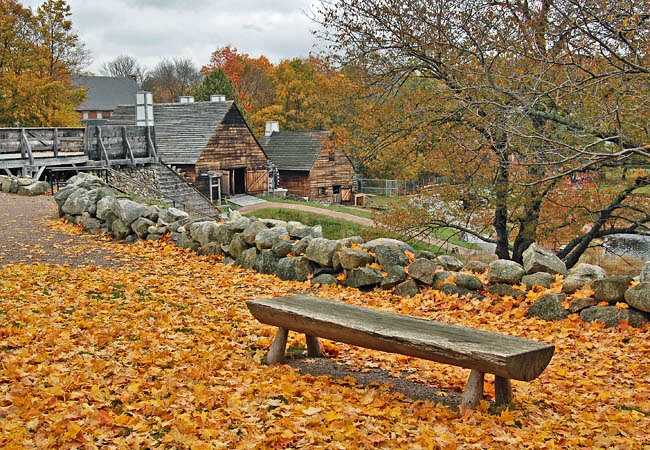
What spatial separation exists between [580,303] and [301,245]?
4100mm

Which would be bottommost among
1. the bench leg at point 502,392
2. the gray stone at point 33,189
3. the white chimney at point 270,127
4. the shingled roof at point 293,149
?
the bench leg at point 502,392

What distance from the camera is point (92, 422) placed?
3.96 metres

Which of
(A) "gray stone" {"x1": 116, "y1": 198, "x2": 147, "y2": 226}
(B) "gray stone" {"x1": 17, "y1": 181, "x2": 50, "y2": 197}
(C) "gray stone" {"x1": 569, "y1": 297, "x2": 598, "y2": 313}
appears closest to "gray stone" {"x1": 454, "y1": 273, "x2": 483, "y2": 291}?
(C) "gray stone" {"x1": 569, "y1": 297, "x2": 598, "y2": 313}

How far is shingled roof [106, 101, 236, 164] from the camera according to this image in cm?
3509

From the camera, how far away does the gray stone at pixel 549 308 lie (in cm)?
718

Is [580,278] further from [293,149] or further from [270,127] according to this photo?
[270,127]

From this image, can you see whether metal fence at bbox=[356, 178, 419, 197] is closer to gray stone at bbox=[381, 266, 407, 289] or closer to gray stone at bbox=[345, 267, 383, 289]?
→ gray stone at bbox=[345, 267, 383, 289]

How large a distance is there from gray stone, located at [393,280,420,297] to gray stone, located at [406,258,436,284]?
0.32 ft

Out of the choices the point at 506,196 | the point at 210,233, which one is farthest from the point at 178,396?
the point at 506,196

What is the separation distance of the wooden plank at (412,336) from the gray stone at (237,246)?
4476mm

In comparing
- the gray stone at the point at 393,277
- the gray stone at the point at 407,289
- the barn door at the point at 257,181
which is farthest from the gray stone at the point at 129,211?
the barn door at the point at 257,181

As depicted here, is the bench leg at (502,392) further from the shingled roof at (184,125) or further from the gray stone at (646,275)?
the shingled roof at (184,125)

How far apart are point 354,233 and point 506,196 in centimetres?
1365

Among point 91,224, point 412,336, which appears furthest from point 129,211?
point 412,336
